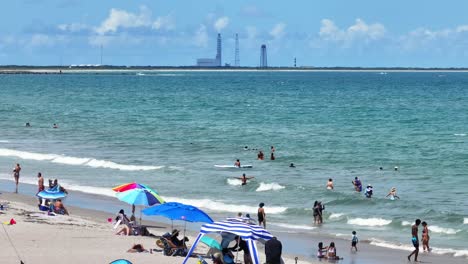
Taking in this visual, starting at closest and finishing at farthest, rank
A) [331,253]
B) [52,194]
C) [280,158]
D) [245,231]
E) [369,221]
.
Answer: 1. [245,231]
2. [331,253]
3. [52,194]
4. [369,221]
5. [280,158]

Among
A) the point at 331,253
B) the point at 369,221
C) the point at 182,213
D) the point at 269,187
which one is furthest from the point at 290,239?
the point at 269,187

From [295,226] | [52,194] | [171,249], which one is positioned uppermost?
[52,194]

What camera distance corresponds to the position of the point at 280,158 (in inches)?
1914

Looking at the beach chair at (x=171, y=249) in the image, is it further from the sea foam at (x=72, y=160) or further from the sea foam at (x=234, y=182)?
the sea foam at (x=72, y=160)

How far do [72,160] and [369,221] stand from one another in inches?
855

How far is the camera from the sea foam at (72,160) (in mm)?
45031

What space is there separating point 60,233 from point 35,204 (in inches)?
354

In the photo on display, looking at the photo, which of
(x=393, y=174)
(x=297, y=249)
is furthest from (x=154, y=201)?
(x=393, y=174)

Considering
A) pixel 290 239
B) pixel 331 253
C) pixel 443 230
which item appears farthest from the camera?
pixel 443 230

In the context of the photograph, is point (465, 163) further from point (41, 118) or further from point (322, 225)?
point (41, 118)

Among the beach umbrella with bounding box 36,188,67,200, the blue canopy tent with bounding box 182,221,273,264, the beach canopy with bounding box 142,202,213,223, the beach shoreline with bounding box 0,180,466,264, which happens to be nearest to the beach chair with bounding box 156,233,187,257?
the beach canopy with bounding box 142,202,213,223

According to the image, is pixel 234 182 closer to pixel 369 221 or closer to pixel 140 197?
pixel 369 221

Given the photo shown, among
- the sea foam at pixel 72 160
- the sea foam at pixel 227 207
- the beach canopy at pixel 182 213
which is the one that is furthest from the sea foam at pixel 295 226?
the sea foam at pixel 72 160

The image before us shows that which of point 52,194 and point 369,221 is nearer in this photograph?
point 52,194
